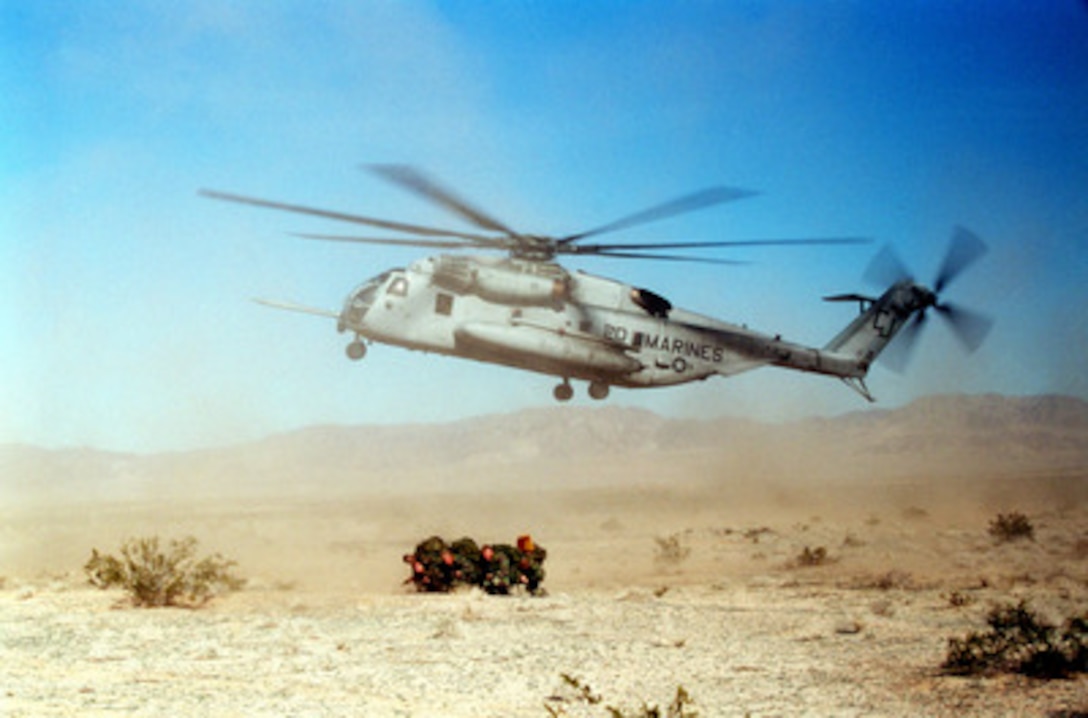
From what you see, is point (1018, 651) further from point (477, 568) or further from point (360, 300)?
point (360, 300)

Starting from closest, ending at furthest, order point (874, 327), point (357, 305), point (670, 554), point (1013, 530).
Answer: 1. point (357, 305)
2. point (874, 327)
3. point (670, 554)
4. point (1013, 530)

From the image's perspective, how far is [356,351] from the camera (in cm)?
2045

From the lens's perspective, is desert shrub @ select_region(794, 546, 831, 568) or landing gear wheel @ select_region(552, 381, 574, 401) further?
desert shrub @ select_region(794, 546, 831, 568)

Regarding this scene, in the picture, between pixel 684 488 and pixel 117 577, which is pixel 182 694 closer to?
pixel 117 577

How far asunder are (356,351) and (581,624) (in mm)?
7480

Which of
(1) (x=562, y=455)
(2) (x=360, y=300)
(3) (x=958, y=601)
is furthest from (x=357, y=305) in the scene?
(1) (x=562, y=455)

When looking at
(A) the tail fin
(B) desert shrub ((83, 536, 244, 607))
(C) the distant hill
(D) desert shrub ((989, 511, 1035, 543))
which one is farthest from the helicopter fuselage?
(C) the distant hill

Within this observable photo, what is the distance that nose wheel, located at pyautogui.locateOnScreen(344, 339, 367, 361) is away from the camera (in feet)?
66.9

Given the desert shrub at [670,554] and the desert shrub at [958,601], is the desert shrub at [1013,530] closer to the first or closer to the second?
the desert shrub at [670,554]

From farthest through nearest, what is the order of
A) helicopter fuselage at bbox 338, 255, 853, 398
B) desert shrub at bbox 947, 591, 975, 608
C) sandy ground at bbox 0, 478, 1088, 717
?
helicopter fuselage at bbox 338, 255, 853, 398
desert shrub at bbox 947, 591, 975, 608
sandy ground at bbox 0, 478, 1088, 717

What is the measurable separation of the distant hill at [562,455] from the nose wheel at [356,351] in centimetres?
3524

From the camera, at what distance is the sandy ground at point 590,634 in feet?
36.4

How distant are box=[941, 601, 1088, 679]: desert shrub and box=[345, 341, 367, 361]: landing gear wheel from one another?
11.4 meters

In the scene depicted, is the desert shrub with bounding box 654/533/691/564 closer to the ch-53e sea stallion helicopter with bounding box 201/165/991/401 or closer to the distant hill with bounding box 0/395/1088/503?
the ch-53e sea stallion helicopter with bounding box 201/165/991/401
